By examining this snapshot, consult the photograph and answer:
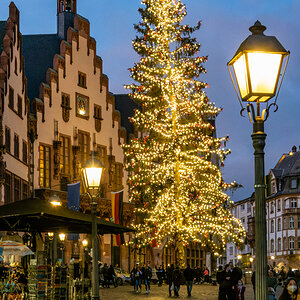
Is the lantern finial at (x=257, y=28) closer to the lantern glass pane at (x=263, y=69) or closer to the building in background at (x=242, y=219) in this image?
the lantern glass pane at (x=263, y=69)

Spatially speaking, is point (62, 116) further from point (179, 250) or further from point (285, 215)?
point (285, 215)

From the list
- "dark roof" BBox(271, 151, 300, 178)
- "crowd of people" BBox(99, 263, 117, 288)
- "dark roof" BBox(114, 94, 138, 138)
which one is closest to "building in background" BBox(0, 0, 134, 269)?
"crowd of people" BBox(99, 263, 117, 288)

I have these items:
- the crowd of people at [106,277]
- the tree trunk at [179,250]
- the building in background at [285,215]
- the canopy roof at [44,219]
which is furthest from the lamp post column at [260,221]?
the building in background at [285,215]

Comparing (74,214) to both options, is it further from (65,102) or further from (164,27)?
(65,102)

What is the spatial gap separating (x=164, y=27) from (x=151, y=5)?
1.76 metres

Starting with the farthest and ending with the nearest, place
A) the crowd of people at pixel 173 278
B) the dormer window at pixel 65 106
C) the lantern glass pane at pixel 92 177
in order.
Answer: the dormer window at pixel 65 106
the crowd of people at pixel 173 278
the lantern glass pane at pixel 92 177

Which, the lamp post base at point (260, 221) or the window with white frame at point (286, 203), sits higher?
the window with white frame at point (286, 203)

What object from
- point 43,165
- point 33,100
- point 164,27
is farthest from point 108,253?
point 164,27

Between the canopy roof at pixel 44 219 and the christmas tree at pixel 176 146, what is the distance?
59.2 ft

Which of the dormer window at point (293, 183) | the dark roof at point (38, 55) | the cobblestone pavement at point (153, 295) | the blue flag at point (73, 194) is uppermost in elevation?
the dark roof at point (38, 55)

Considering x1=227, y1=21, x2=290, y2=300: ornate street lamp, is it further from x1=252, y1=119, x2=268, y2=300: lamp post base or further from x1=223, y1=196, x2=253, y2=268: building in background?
x1=223, y1=196, x2=253, y2=268: building in background

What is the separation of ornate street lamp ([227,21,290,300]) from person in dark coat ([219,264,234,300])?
1548 centimetres

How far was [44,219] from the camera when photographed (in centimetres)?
1914

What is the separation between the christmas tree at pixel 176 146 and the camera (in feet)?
133
